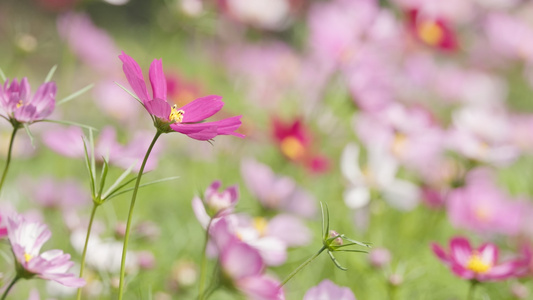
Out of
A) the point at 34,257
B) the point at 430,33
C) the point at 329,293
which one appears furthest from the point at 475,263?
Result: the point at 430,33

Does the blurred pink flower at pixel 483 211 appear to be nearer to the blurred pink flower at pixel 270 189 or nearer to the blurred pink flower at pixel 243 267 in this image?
the blurred pink flower at pixel 270 189

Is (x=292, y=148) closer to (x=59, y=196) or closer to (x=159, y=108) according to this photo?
(x=59, y=196)

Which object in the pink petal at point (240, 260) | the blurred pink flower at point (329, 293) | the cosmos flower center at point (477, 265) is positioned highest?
the pink petal at point (240, 260)

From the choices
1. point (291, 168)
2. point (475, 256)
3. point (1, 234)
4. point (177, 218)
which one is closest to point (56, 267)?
point (1, 234)

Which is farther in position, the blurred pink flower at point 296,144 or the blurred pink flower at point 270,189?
the blurred pink flower at point 296,144

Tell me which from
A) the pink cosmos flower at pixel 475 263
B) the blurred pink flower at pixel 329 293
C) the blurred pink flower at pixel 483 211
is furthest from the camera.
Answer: the blurred pink flower at pixel 483 211

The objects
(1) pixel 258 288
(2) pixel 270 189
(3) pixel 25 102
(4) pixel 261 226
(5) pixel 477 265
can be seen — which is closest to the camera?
(1) pixel 258 288

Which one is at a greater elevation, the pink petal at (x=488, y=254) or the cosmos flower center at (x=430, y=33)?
the pink petal at (x=488, y=254)

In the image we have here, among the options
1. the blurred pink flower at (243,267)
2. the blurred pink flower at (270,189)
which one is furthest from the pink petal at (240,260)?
the blurred pink flower at (270,189)
